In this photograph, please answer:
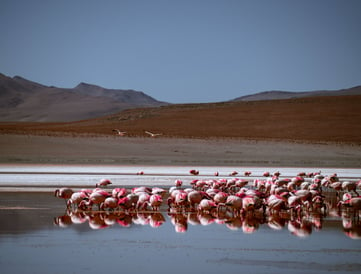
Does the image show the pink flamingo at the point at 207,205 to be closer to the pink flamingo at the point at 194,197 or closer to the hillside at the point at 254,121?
the pink flamingo at the point at 194,197

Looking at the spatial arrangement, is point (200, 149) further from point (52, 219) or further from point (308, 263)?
point (308, 263)

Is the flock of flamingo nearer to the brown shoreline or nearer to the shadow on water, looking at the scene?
the shadow on water

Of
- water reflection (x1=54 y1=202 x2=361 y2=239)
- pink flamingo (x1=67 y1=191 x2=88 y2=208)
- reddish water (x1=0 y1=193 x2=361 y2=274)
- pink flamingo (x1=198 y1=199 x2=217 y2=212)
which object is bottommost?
reddish water (x1=0 y1=193 x2=361 y2=274)

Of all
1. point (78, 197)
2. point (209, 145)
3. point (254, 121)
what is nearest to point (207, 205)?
point (78, 197)

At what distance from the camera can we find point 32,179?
62.3ft

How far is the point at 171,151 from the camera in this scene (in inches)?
1345

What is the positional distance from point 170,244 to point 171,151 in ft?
83.5

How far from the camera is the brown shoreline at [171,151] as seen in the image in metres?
29.8

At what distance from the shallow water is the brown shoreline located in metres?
17.7

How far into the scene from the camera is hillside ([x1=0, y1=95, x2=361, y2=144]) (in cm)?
4969

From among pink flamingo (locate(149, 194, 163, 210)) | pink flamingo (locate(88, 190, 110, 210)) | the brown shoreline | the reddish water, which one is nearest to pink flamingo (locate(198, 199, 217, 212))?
the reddish water

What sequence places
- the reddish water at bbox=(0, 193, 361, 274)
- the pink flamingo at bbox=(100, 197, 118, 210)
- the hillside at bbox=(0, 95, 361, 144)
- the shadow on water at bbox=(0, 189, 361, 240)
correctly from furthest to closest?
the hillside at bbox=(0, 95, 361, 144), the pink flamingo at bbox=(100, 197, 118, 210), the shadow on water at bbox=(0, 189, 361, 240), the reddish water at bbox=(0, 193, 361, 274)

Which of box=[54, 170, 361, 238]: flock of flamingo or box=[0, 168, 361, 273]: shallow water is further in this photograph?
box=[54, 170, 361, 238]: flock of flamingo

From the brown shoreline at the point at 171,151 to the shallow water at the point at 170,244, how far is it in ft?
58.2
